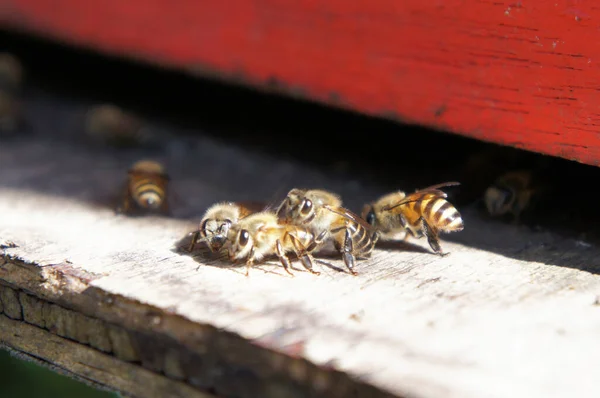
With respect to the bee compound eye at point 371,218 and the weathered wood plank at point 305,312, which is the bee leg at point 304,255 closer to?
the weathered wood plank at point 305,312

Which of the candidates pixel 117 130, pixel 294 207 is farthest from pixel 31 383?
pixel 294 207

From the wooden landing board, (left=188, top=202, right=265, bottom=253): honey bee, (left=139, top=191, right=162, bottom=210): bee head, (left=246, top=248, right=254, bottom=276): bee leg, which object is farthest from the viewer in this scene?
(left=139, top=191, right=162, bottom=210): bee head

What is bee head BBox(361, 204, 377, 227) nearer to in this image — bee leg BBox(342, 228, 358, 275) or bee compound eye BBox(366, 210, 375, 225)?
bee compound eye BBox(366, 210, 375, 225)

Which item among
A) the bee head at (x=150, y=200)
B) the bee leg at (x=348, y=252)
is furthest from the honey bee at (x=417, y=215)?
the bee head at (x=150, y=200)

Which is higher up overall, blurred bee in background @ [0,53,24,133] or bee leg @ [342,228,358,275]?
blurred bee in background @ [0,53,24,133]

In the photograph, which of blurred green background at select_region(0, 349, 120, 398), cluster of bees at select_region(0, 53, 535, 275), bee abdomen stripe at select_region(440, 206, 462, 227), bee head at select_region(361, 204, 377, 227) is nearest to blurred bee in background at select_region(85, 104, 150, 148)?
cluster of bees at select_region(0, 53, 535, 275)

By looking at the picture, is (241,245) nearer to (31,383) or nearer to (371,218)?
(371,218)

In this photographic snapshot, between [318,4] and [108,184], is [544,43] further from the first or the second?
[108,184]
